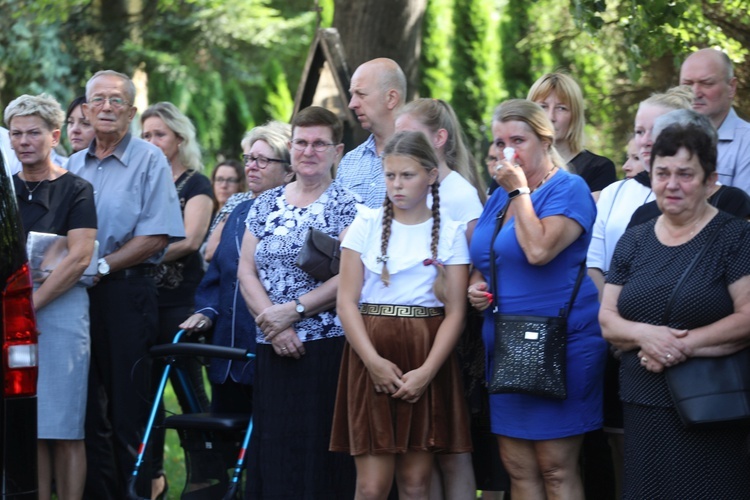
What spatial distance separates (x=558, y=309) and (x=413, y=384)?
2.44 feet

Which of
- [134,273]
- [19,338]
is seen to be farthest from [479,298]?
[134,273]

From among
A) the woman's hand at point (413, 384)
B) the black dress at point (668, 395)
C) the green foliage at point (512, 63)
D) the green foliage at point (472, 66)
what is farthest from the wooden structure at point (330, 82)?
the green foliage at point (472, 66)

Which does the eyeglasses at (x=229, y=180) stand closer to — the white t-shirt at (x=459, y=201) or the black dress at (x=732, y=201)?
the white t-shirt at (x=459, y=201)

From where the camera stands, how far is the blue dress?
205 inches

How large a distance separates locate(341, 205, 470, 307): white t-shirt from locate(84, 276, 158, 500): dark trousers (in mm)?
1964

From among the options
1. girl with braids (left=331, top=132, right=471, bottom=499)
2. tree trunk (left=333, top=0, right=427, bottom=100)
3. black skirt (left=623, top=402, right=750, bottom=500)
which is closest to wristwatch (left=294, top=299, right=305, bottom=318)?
girl with braids (left=331, top=132, right=471, bottom=499)

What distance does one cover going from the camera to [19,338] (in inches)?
185

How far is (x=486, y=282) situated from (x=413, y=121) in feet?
3.50

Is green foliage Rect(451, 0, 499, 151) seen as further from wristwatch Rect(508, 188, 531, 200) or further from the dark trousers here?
wristwatch Rect(508, 188, 531, 200)

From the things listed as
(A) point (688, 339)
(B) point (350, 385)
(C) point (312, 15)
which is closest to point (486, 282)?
(B) point (350, 385)

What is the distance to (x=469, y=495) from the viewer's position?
5770 millimetres

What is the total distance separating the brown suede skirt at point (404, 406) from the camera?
5.38m

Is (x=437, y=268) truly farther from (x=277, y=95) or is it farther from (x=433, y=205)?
(x=277, y=95)

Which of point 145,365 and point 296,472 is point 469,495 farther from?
point 145,365
